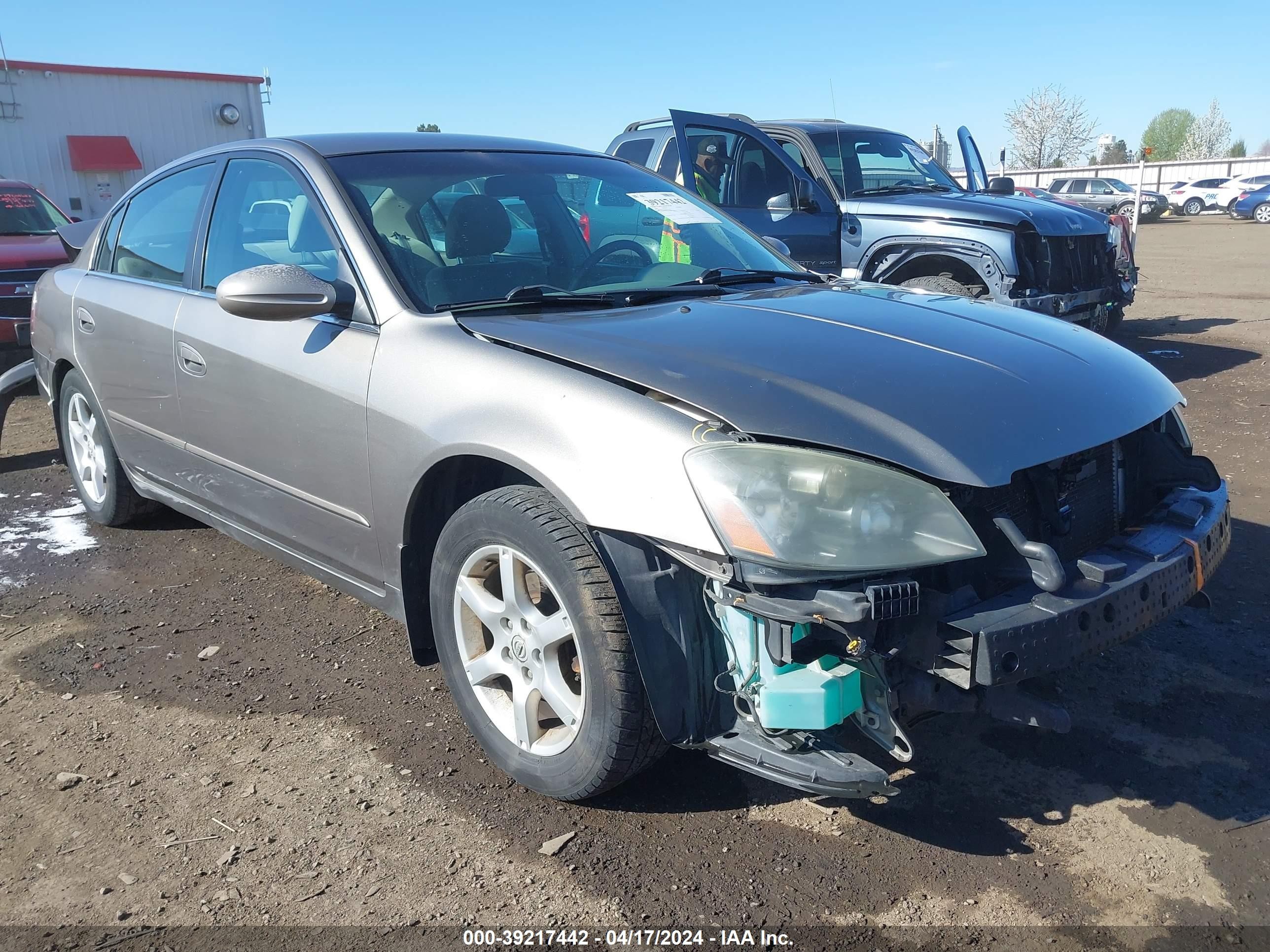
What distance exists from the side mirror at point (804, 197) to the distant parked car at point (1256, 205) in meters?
33.6

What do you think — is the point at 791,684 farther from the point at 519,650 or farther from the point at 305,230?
the point at 305,230

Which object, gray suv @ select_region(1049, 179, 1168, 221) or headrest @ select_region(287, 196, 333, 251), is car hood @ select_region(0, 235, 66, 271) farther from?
gray suv @ select_region(1049, 179, 1168, 221)

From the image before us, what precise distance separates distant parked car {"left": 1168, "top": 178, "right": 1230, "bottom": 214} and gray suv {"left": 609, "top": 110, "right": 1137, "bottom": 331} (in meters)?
37.3

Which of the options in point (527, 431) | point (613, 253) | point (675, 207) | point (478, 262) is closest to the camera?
point (527, 431)

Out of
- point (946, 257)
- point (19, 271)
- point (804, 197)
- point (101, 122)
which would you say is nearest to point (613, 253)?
point (804, 197)

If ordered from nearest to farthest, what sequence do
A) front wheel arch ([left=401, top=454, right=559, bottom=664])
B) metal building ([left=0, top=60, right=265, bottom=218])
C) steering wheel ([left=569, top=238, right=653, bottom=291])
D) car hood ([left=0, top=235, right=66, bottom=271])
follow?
front wheel arch ([left=401, top=454, right=559, bottom=664])
steering wheel ([left=569, top=238, right=653, bottom=291])
car hood ([left=0, top=235, right=66, bottom=271])
metal building ([left=0, top=60, right=265, bottom=218])

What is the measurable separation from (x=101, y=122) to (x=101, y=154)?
99cm

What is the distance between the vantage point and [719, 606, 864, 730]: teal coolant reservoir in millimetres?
2150

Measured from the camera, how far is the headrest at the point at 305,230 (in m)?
3.22

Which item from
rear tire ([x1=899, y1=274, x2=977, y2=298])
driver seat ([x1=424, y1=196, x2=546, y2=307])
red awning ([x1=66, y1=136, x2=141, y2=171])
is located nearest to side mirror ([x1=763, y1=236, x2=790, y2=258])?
driver seat ([x1=424, y1=196, x2=546, y2=307])

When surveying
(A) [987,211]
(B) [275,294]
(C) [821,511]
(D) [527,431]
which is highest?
(A) [987,211]

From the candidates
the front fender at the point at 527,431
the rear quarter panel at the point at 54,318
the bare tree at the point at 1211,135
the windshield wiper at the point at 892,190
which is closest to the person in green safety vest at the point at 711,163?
the windshield wiper at the point at 892,190

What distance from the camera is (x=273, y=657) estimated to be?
11.8ft

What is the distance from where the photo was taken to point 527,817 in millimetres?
2609
